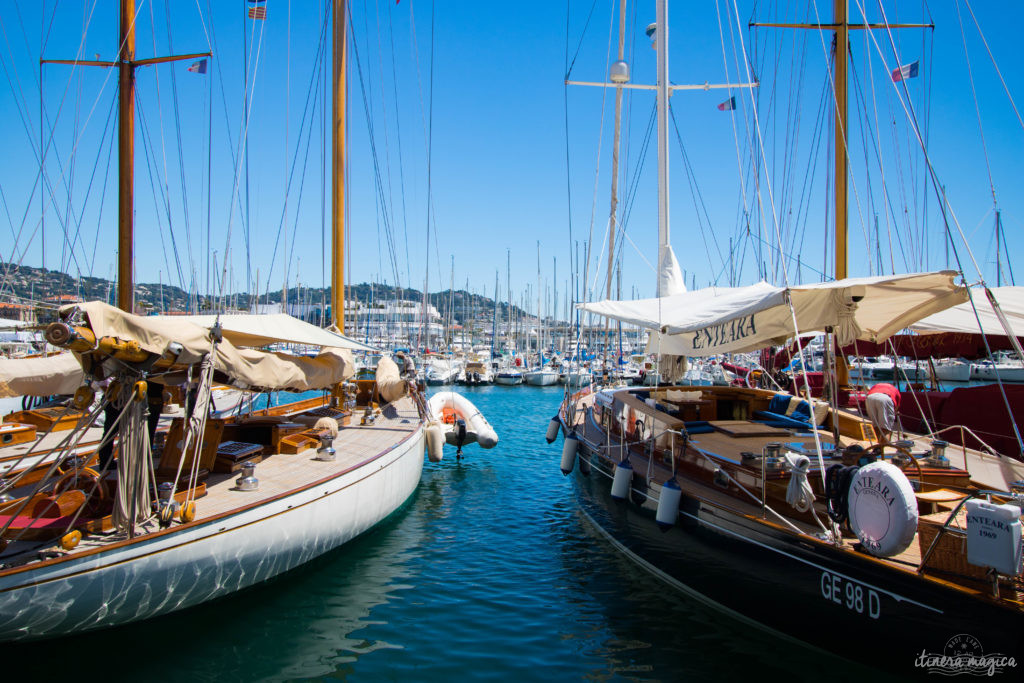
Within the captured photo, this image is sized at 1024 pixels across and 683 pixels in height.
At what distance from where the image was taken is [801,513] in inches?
241

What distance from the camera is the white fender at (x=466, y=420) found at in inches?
637

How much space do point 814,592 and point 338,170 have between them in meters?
14.6

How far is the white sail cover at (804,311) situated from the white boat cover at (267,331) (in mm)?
5400

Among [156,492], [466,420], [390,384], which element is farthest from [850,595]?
[466,420]

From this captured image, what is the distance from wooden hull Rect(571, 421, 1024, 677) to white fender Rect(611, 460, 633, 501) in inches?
12.9

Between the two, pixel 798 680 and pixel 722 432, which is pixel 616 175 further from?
pixel 798 680

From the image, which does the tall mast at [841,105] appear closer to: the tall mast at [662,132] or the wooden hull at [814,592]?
the tall mast at [662,132]

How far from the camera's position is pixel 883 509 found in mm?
4719

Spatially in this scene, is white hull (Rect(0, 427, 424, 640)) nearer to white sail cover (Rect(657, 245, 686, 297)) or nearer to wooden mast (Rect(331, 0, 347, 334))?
white sail cover (Rect(657, 245, 686, 297))

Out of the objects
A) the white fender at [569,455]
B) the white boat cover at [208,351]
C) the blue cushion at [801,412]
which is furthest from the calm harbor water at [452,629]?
the blue cushion at [801,412]

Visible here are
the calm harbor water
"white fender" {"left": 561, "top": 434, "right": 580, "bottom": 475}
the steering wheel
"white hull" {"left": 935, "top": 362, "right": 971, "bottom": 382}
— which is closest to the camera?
the calm harbor water

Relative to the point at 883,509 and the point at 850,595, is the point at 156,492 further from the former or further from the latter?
the point at 883,509

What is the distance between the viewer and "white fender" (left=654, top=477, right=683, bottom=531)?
692 cm

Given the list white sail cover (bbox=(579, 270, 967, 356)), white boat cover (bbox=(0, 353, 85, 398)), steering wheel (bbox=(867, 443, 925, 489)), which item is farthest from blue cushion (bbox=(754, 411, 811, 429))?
white boat cover (bbox=(0, 353, 85, 398))
